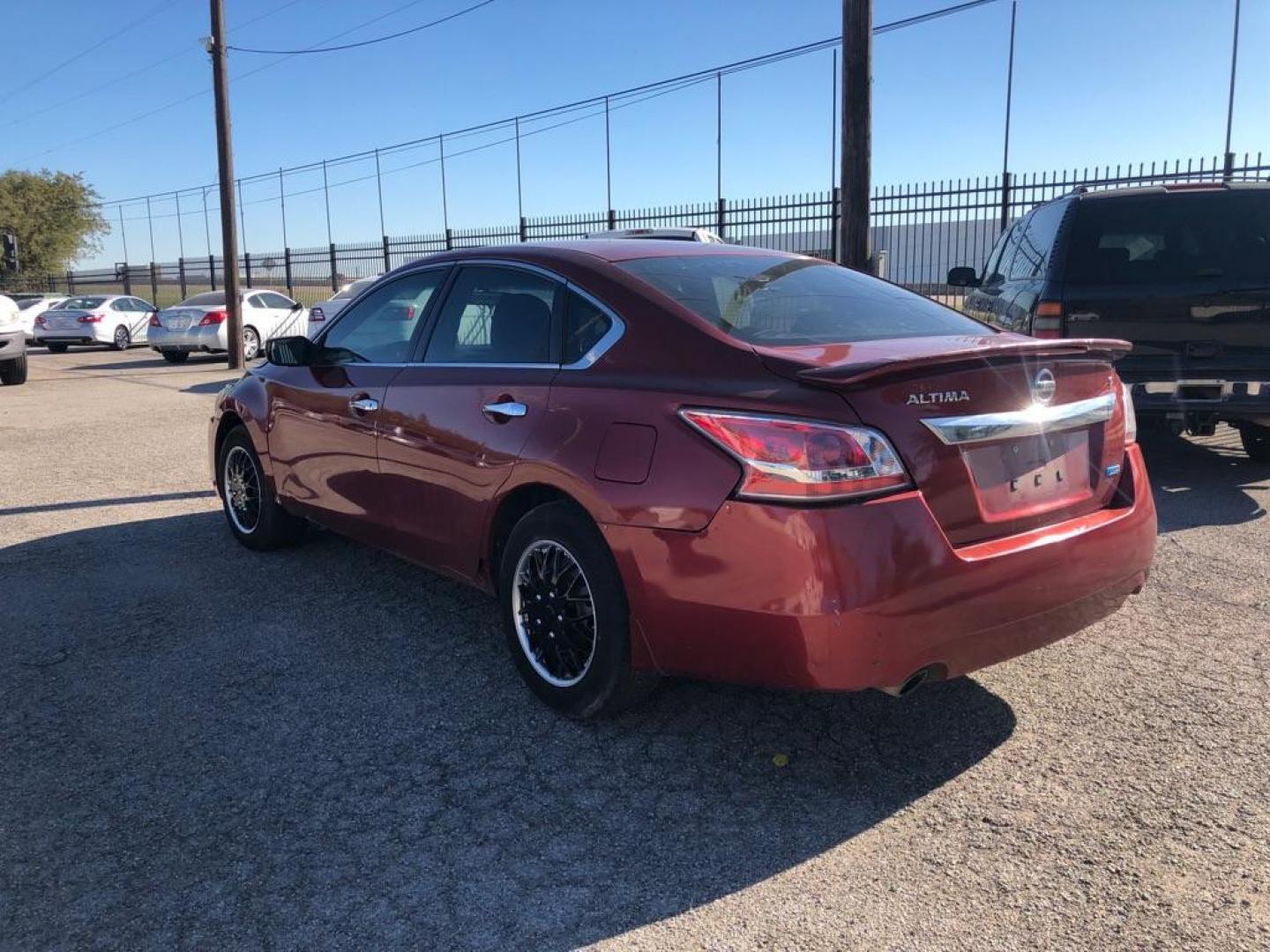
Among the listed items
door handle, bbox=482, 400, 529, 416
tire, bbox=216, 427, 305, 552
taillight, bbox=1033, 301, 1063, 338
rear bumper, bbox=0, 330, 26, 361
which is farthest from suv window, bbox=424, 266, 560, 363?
rear bumper, bbox=0, 330, 26, 361

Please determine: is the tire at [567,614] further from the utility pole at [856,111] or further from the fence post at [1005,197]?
the fence post at [1005,197]

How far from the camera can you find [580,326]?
12.0ft

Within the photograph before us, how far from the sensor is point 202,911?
2.63m

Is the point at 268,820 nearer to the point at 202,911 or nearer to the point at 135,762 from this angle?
the point at 202,911

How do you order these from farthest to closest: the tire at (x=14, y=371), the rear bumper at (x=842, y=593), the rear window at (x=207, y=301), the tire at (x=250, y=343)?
1. the rear window at (x=207, y=301)
2. the tire at (x=250, y=343)
3. the tire at (x=14, y=371)
4. the rear bumper at (x=842, y=593)

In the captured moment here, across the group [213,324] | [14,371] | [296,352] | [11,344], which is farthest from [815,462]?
[213,324]

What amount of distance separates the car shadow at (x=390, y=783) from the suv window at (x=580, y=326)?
4.21 ft

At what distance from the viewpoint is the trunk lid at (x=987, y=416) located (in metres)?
2.90

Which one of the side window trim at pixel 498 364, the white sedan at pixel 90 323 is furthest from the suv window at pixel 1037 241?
the white sedan at pixel 90 323

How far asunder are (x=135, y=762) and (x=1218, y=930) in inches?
124

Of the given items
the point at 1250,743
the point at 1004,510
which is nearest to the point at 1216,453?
the point at 1250,743

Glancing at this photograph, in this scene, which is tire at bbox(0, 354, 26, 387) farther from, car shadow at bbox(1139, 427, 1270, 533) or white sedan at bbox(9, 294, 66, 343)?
car shadow at bbox(1139, 427, 1270, 533)

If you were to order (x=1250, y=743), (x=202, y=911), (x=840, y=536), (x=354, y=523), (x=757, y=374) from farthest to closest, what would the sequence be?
(x=354, y=523), (x=1250, y=743), (x=757, y=374), (x=840, y=536), (x=202, y=911)

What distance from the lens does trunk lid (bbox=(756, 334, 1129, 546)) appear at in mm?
2904
